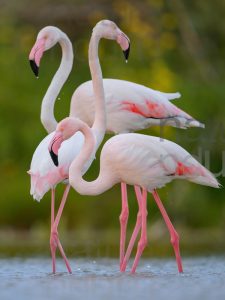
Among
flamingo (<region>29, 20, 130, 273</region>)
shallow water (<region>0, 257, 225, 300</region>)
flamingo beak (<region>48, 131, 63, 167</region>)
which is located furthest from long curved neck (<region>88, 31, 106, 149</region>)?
shallow water (<region>0, 257, 225, 300</region>)

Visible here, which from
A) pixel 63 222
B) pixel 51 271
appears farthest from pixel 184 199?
pixel 51 271

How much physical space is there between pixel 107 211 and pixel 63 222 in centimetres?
51

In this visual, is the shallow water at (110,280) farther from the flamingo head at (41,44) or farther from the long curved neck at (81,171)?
the flamingo head at (41,44)

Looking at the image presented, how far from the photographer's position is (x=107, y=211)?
12094 mm

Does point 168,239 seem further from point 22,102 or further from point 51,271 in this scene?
point 51,271

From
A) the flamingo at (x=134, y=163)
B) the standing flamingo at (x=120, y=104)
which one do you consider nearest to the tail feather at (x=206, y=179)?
the flamingo at (x=134, y=163)

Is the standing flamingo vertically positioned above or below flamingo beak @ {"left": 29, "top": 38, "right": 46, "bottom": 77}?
below

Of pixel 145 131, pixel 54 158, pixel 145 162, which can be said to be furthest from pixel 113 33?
pixel 145 131

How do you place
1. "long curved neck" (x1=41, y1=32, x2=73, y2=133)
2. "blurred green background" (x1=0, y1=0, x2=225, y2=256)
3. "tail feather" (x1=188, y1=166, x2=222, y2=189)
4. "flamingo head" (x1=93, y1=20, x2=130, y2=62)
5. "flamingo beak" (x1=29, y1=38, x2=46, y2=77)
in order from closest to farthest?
1. "tail feather" (x1=188, y1=166, x2=222, y2=189)
2. "flamingo beak" (x1=29, y1=38, x2=46, y2=77)
3. "flamingo head" (x1=93, y1=20, x2=130, y2=62)
4. "long curved neck" (x1=41, y1=32, x2=73, y2=133)
5. "blurred green background" (x1=0, y1=0, x2=225, y2=256)

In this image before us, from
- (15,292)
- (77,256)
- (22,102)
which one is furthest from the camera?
(22,102)

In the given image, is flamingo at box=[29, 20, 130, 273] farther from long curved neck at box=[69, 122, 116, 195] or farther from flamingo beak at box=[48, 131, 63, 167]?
flamingo beak at box=[48, 131, 63, 167]

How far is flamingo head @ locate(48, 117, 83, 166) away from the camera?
768 centimetres

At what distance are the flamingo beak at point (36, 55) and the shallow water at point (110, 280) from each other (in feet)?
5.21

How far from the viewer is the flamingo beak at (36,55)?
8.56m
